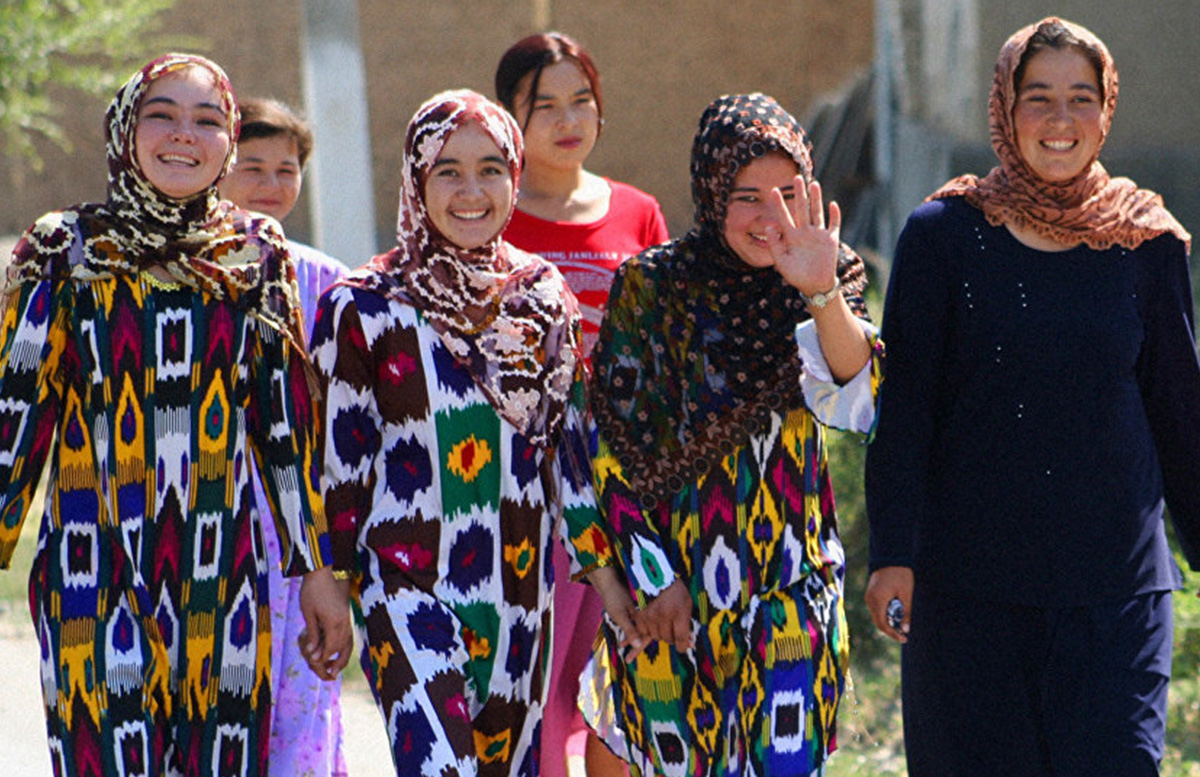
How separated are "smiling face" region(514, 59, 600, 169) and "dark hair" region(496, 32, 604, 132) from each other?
1 centimetres

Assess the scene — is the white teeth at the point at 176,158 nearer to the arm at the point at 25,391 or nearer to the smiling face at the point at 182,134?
the smiling face at the point at 182,134

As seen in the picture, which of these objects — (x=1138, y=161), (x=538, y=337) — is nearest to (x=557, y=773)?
(x=538, y=337)

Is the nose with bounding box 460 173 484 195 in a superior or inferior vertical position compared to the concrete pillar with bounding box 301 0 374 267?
inferior

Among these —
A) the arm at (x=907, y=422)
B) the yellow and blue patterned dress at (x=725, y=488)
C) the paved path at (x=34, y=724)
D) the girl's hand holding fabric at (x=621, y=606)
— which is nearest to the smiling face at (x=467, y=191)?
the yellow and blue patterned dress at (x=725, y=488)

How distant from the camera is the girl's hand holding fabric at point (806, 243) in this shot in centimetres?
323

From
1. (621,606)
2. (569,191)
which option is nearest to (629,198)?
(569,191)

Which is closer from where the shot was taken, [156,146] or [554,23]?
[156,146]

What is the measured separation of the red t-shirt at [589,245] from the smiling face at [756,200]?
983mm

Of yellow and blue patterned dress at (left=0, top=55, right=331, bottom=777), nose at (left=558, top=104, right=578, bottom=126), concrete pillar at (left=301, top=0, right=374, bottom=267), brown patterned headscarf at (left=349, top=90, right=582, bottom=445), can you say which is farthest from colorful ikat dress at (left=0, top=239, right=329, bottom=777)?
concrete pillar at (left=301, top=0, right=374, bottom=267)

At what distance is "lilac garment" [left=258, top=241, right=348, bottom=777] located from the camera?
378 cm

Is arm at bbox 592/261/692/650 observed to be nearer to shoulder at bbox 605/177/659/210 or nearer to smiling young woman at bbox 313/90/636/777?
smiling young woman at bbox 313/90/636/777

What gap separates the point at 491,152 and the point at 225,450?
80 centimetres

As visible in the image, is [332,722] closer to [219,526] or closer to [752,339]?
[219,526]

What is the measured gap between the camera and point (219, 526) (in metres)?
3.34
